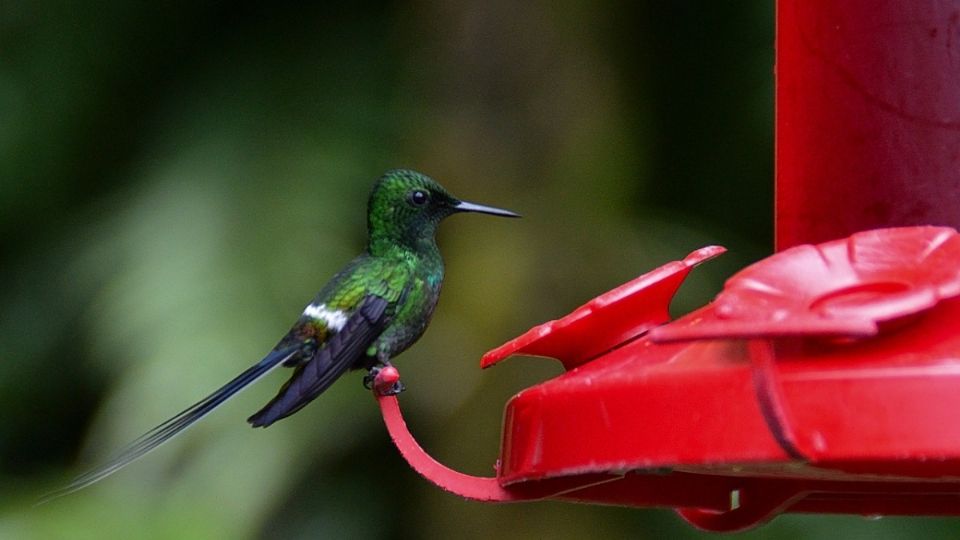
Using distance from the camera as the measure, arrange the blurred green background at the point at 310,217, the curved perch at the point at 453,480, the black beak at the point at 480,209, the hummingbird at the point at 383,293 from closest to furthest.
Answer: the curved perch at the point at 453,480
the black beak at the point at 480,209
the hummingbird at the point at 383,293
the blurred green background at the point at 310,217

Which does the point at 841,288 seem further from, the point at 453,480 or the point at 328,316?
the point at 328,316

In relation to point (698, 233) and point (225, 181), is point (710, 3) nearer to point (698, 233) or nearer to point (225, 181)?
point (698, 233)

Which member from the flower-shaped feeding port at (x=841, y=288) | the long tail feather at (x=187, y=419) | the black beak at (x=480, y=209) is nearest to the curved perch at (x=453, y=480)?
the flower-shaped feeding port at (x=841, y=288)

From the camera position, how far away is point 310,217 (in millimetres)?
4527

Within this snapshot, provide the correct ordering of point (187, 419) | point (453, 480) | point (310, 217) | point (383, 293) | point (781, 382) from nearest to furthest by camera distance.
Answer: point (781, 382)
point (453, 480)
point (187, 419)
point (383, 293)
point (310, 217)

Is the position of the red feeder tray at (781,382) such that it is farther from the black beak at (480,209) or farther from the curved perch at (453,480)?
the black beak at (480,209)

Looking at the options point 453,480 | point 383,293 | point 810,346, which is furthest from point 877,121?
point 383,293

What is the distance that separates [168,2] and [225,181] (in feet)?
3.60

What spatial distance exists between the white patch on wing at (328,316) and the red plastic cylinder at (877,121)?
4.60ft

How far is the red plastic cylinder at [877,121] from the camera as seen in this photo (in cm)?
173

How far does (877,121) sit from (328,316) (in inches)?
63.9

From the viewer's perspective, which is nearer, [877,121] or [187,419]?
[877,121]

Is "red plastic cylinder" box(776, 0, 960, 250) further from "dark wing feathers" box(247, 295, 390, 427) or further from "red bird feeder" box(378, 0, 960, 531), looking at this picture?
"dark wing feathers" box(247, 295, 390, 427)

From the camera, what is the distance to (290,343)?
3.12 meters
